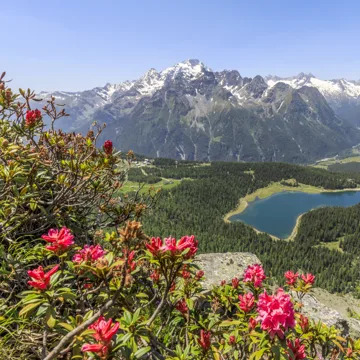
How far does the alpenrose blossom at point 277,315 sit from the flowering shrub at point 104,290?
13 mm

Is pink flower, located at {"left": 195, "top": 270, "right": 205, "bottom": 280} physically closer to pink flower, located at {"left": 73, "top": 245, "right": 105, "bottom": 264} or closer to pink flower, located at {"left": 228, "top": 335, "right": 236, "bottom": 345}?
pink flower, located at {"left": 228, "top": 335, "right": 236, "bottom": 345}

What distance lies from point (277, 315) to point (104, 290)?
272cm

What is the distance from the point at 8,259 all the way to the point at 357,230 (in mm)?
200147

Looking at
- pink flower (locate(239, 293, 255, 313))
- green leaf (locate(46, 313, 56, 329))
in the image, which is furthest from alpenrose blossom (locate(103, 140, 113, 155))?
pink flower (locate(239, 293, 255, 313))

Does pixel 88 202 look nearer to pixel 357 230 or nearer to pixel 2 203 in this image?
pixel 2 203

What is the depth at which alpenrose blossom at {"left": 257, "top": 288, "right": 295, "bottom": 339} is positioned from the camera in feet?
11.8

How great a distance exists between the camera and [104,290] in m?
4.62

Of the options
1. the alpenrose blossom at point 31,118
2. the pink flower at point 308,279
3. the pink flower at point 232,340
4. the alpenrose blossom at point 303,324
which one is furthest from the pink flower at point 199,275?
the alpenrose blossom at point 31,118

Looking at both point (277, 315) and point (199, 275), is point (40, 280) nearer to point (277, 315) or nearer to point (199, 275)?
point (277, 315)

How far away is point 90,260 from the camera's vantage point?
3912mm

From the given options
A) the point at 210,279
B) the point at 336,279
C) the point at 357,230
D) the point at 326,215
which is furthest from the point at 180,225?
the point at 210,279

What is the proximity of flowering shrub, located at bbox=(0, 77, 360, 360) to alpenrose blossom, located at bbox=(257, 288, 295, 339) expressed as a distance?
0.04ft

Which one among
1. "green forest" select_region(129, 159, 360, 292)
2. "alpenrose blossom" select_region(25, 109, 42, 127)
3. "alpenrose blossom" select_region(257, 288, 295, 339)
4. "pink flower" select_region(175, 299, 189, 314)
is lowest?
"green forest" select_region(129, 159, 360, 292)

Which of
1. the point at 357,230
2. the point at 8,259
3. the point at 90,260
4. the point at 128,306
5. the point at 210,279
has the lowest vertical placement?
the point at 357,230
